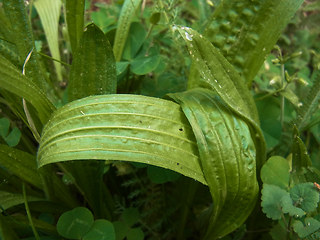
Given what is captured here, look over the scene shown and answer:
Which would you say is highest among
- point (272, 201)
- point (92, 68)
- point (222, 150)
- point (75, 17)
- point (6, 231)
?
point (75, 17)

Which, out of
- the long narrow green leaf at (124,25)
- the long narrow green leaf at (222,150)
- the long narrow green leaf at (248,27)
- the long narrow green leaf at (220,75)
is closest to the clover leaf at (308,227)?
the long narrow green leaf at (222,150)

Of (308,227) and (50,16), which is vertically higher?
(50,16)

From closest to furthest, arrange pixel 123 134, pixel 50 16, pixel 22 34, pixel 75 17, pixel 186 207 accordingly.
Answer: pixel 123 134
pixel 22 34
pixel 75 17
pixel 186 207
pixel 50 16

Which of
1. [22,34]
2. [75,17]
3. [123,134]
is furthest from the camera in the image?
[75,17]

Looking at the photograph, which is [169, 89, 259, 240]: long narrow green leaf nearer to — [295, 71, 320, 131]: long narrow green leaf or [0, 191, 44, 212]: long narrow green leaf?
[295, 71, 320, 131]: long narrow green leaf

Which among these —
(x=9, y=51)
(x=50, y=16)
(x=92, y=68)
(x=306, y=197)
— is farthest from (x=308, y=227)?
(x=50, y=16)

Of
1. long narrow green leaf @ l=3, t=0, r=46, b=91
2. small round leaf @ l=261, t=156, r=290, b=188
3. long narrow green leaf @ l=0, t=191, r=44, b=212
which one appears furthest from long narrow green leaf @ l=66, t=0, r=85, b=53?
small round leaf @ l=261, t=156, r=290, b=188

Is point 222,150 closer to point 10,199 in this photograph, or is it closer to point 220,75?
point 220,75

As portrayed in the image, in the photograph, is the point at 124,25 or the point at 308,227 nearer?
the point at 308,227
